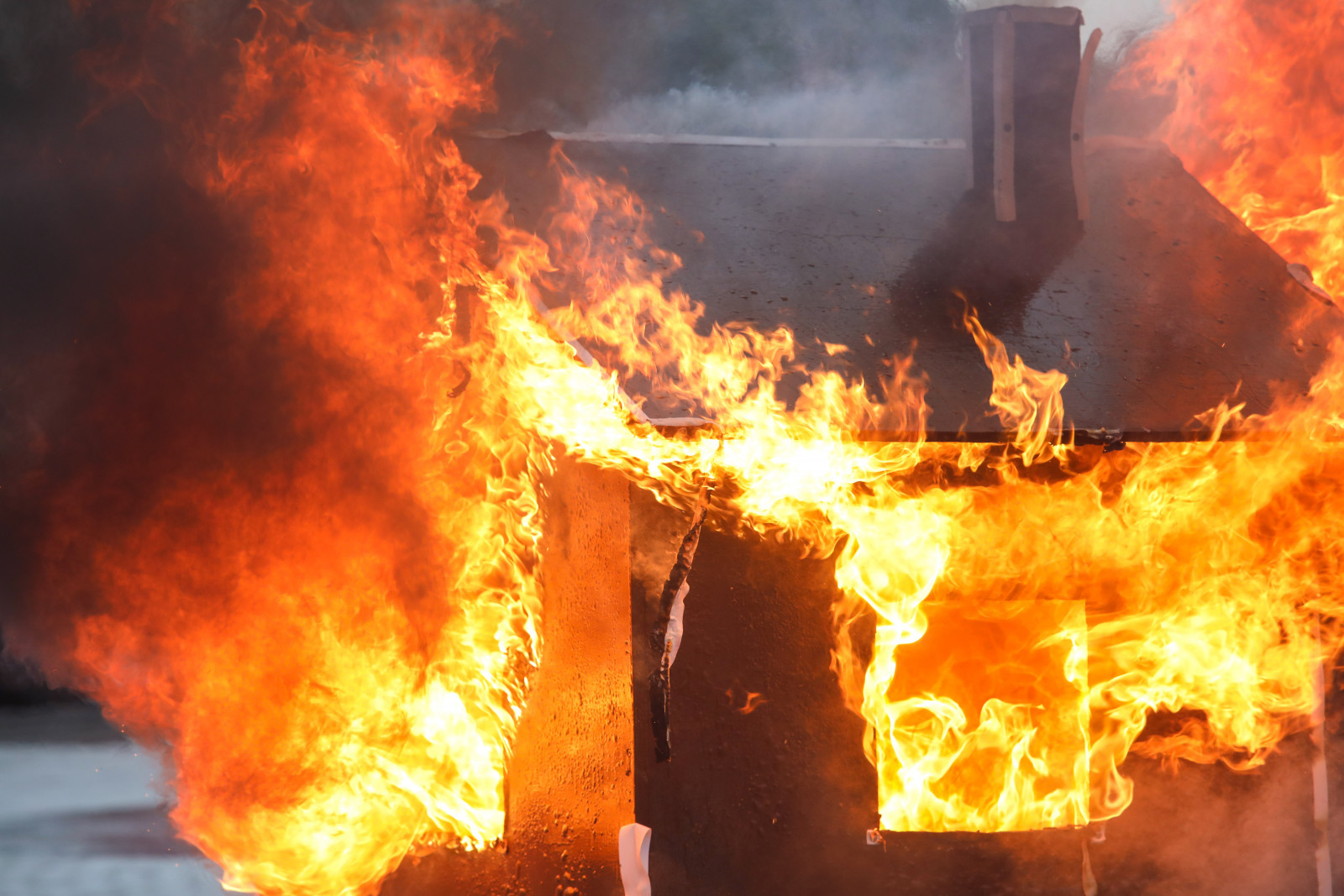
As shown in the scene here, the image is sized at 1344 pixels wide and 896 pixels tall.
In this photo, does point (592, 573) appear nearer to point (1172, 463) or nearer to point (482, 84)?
point (1172, 463)

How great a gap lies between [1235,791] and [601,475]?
3.35 metres

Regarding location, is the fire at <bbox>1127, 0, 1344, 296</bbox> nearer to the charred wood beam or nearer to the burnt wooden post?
the burnt wooden post

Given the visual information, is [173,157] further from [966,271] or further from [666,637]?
[966,271]

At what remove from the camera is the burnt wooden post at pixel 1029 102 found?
13.0 ft

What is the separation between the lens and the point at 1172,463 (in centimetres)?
352

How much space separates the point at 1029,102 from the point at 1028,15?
1.43ft

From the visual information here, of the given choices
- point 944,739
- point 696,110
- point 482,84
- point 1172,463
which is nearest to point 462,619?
point 944,739

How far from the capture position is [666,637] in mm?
3338

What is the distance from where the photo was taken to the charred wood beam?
10.8ft

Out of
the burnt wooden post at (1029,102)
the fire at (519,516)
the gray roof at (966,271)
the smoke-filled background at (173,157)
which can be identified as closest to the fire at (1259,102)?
the fire at (519,516)

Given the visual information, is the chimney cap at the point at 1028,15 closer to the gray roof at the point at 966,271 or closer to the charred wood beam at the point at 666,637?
the gray roof at the point at 966,271

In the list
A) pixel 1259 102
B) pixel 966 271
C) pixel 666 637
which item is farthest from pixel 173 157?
pixel 1259 102

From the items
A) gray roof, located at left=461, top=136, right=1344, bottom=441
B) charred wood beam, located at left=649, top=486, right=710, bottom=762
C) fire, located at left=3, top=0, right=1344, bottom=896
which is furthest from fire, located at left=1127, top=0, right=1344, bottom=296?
charred wood beam, located at left=649, top=486, right=710, bottom=762

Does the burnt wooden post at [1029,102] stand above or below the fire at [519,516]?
above
